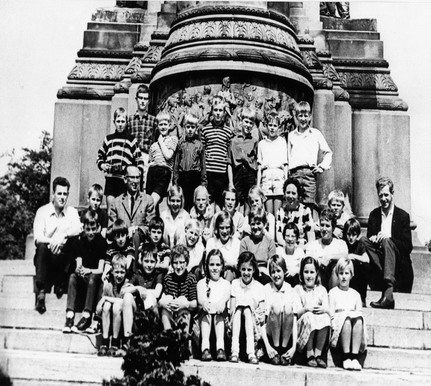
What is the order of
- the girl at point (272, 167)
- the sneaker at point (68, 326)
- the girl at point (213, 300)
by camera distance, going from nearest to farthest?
the girl at point (213, 300)
the sneaker at point (68, 326)
the girl at point (272, 167)

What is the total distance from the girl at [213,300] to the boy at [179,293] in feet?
0.53

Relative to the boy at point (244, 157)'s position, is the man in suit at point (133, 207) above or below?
below

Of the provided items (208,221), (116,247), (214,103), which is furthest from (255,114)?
(116,247)

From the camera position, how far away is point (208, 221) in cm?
882

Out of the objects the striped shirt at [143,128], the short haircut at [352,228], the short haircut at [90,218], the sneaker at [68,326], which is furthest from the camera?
the striped shirt at [143,128]

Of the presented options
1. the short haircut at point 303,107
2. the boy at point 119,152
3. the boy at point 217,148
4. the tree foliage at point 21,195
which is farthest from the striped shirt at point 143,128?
the tree foliage at point 21,195

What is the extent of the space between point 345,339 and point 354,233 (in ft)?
5.86

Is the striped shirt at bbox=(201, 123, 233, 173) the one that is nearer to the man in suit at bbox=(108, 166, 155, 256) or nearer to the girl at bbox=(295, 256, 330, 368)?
the man in suit at bbox=(108, 166, 155, 256)

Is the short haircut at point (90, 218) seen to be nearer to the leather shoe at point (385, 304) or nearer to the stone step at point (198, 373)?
the stone step at point (198, 373)

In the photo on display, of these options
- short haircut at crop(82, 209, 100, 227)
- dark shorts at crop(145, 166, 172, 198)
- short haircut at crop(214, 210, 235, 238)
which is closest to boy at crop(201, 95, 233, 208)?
dark shorts at crop(145, 166, 172, 198)

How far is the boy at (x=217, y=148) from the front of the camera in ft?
30.9

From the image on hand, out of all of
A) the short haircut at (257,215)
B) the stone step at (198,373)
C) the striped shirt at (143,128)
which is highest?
the striped shirt at (143,128)

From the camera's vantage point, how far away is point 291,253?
8047 mm

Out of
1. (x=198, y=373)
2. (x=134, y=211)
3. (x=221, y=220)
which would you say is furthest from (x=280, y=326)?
(x=134, y=211)
